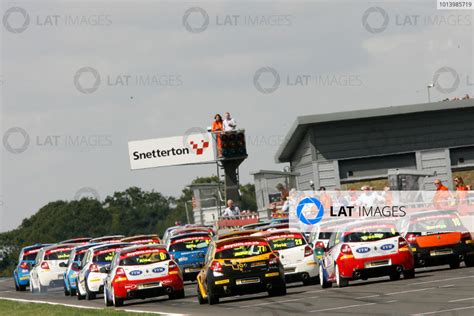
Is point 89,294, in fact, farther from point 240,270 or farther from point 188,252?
point 240,270

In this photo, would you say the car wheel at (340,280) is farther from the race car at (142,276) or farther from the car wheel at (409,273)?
the race car at (142,276)

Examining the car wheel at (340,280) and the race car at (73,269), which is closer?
the car wheel at (340,280)

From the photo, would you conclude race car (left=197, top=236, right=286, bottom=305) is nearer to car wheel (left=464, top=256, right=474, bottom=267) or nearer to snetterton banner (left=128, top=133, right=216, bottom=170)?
car wheel (left=464, top=256, right=474, bottom=267)

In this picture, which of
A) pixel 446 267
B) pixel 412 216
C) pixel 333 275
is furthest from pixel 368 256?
pixel 446 267

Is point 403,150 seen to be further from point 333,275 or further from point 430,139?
point 333,275

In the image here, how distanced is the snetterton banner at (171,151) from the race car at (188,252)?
18404mm

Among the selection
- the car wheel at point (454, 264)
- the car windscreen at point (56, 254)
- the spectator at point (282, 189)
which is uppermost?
the spectator at point (282, 189)

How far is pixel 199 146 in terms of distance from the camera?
54438mm

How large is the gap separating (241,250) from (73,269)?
11.9 meters

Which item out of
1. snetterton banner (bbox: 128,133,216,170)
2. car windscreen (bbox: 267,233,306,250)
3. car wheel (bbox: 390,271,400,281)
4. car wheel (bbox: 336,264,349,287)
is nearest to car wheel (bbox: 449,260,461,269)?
car wheel (bbox: 390,271,400,281)

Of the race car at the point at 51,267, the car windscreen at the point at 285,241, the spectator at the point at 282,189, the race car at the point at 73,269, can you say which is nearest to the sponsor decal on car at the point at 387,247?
the car windscreen at the point at 285,241

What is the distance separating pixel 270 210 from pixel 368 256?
74.0ft

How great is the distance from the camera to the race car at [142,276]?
27.2 meters

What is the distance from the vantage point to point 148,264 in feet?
89.5
